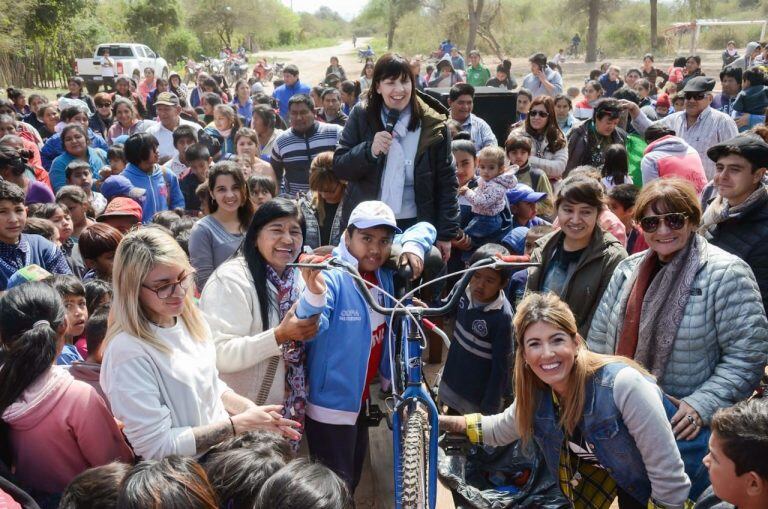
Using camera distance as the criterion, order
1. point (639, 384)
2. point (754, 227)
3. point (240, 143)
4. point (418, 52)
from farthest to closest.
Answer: point (418, 52)
point (240, 143)
point (754, 227)
point (639, 384)

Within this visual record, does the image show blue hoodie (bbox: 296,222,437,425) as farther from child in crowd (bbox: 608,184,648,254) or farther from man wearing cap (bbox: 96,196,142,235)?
man wearing cap (bbox: 96,196,142,235)

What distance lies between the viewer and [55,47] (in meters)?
30.1

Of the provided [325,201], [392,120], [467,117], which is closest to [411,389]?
[392,120]

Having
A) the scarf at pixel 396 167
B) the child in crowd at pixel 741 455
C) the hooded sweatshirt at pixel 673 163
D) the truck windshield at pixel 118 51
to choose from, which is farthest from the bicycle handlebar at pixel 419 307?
the truck windshield at pixel 118 51

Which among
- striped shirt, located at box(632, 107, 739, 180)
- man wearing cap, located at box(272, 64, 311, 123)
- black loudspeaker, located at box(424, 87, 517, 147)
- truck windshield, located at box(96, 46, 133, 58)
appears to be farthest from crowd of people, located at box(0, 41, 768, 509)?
truck windshield, located at box(96, 46, 133, 58)

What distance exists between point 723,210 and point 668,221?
1.04 metres

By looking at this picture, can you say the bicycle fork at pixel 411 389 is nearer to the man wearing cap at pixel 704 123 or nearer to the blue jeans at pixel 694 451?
the blue jeans at pixel 694 451

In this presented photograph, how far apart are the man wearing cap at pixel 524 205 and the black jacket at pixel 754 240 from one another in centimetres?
200

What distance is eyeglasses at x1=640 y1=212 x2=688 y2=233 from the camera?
3.00 meters

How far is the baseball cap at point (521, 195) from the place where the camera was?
5629mm

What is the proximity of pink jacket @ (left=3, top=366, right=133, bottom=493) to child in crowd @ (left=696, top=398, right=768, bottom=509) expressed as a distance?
200 centimetres

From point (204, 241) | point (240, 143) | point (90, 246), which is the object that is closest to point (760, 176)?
point (204, 241)

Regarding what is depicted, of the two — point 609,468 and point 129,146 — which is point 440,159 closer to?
point 609,468

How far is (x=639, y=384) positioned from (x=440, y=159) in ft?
6.98
